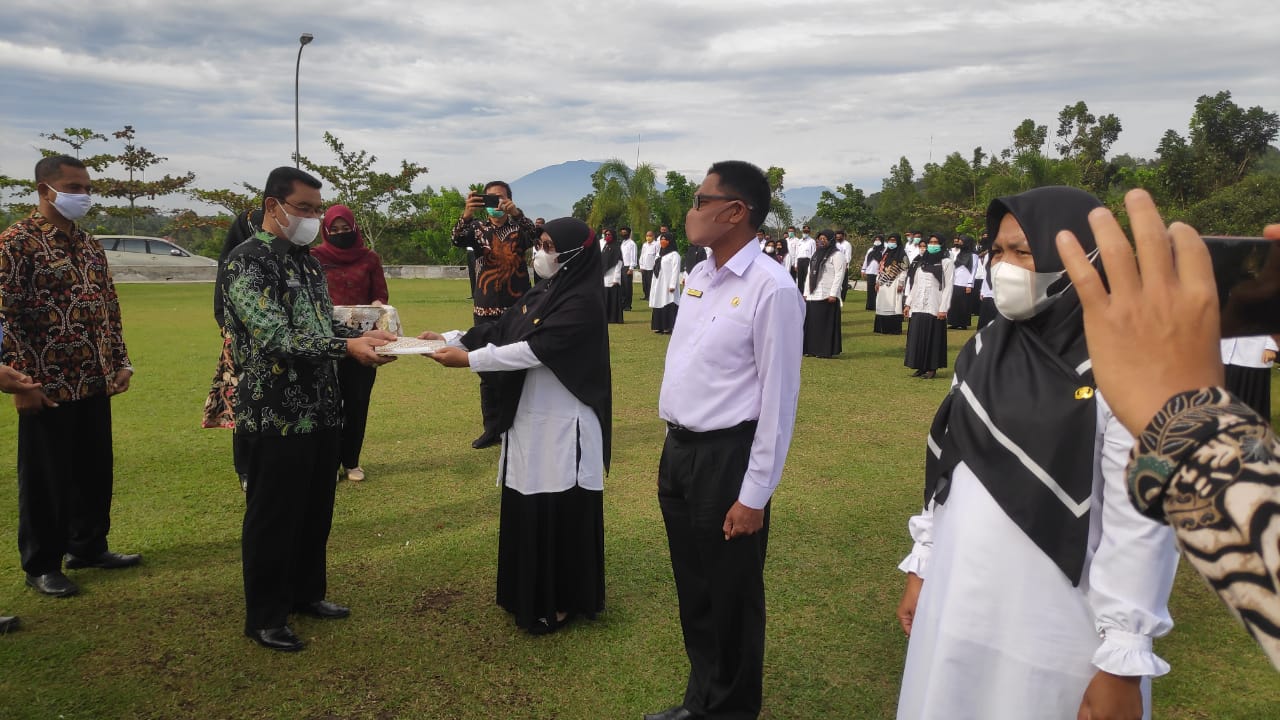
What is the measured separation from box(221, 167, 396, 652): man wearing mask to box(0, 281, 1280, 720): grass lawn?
1.25ft

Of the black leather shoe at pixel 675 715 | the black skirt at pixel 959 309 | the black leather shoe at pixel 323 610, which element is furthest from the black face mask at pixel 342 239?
the black skirt at pixel 959 309

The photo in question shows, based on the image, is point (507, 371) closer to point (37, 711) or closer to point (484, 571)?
point (484, 571)

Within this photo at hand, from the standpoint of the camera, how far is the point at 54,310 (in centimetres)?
411

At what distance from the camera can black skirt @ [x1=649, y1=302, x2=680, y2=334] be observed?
1520 cm

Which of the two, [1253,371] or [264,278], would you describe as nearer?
[264,278]

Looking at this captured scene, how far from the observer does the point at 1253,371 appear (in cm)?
674

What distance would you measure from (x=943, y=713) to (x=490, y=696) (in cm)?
198

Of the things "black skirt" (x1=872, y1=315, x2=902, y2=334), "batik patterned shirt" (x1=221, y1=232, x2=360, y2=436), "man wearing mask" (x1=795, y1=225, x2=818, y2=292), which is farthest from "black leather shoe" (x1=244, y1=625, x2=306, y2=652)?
"man wearing mask" (x1=795, y1=225, x2=818, y2=292)

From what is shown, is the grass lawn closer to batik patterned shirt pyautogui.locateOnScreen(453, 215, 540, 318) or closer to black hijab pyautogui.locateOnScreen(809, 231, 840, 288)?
batik patterned shirt pyautogui.locateOnScreen(453, 215, 540, 318)

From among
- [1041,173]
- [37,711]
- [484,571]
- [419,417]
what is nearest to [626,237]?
[419,417]

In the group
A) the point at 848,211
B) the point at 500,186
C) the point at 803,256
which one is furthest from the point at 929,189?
the point at 500,186

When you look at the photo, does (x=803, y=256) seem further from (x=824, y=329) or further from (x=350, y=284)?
(x=350, y=284)

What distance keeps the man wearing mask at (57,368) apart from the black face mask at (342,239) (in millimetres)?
1506

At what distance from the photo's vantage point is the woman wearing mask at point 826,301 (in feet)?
40.5
